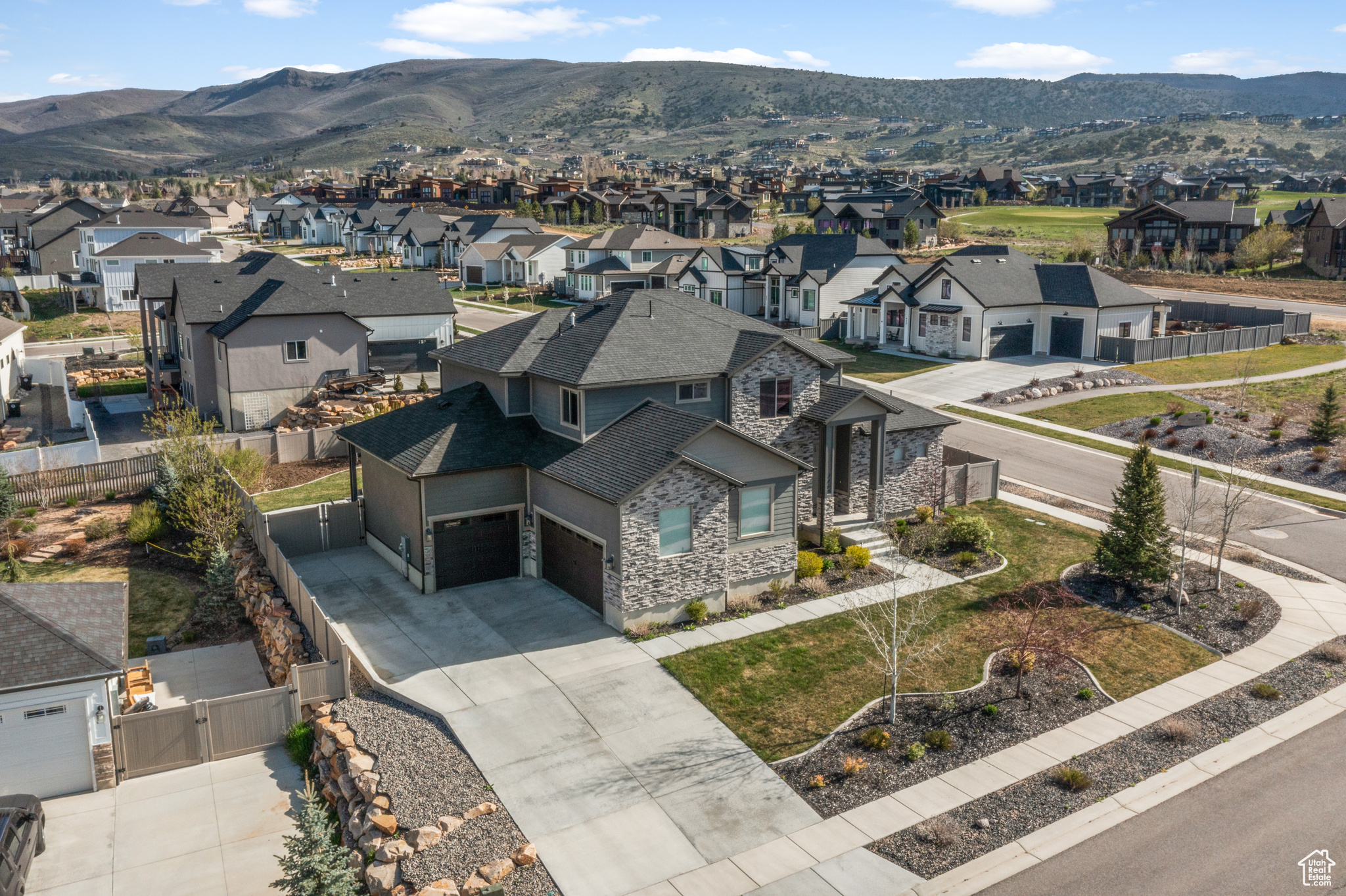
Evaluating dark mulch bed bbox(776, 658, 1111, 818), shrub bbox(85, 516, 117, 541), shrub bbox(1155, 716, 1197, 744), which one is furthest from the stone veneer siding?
shrub bbox(85, 516, 117, 541)

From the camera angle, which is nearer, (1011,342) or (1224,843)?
(1224,843)

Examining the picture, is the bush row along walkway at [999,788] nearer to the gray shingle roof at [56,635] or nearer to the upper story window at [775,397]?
the gray shingle roof at [56,635]

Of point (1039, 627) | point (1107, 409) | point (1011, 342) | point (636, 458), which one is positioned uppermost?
point (636, 458)

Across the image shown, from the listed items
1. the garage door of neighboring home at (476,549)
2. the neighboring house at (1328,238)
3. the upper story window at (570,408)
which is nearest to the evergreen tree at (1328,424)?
the upper story window at (570,408)

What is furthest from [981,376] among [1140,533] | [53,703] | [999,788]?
[53,703]

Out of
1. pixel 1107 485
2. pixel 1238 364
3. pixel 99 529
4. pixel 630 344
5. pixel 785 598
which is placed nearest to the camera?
pixel 785 598

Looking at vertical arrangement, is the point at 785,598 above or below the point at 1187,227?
below

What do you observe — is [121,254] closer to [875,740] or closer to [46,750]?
[46,750]

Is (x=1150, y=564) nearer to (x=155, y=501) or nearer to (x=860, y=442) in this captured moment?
(x=860, y=442)
